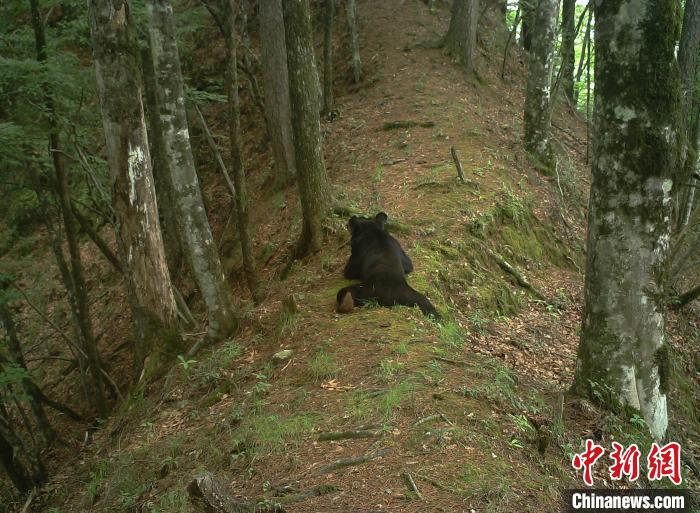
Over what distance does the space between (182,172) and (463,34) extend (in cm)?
1392

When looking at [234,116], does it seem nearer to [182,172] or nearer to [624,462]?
[182,172]

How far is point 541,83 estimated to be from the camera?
13758mm

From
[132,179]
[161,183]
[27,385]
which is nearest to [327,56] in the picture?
[161,183]

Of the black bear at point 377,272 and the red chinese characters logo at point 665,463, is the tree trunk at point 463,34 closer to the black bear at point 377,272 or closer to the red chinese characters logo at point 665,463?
the black bear at point 377,272

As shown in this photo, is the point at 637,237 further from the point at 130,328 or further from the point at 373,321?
the point at 130,328

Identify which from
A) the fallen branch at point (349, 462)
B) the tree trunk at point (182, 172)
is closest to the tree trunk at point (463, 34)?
the tree trunk at point (182, 172)

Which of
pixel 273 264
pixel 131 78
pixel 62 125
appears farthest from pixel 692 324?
pixel 62 125

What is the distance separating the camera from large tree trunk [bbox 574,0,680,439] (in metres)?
4.63

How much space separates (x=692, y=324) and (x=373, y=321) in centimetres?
753

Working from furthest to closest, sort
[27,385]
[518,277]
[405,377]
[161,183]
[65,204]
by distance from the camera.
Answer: [161,183], [518,277], [27,385], [65,204], [405,377]

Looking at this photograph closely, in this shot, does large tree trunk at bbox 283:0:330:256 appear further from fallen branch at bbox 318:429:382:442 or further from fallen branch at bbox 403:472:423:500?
fallen branch at bbox 403:472:423:500

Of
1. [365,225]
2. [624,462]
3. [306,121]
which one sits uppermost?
→ [306,121]

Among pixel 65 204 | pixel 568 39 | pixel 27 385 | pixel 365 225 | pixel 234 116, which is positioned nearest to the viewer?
pixel 365 225

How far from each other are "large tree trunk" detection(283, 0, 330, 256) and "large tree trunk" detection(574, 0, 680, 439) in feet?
16.5
